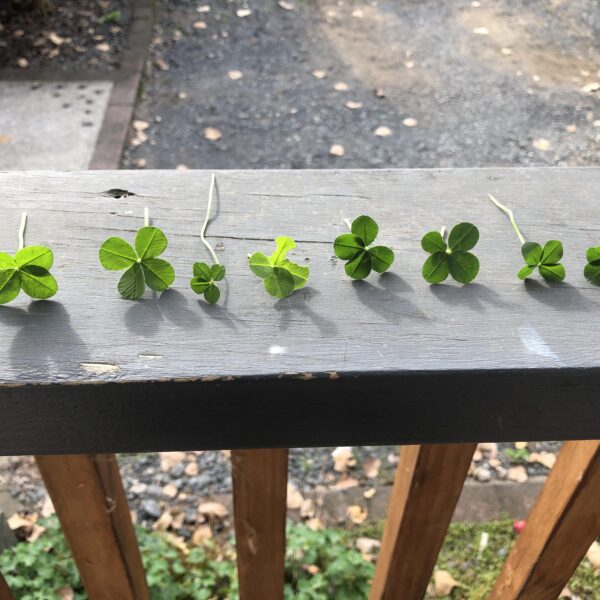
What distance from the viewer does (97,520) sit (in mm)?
980

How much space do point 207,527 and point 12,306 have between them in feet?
5.72

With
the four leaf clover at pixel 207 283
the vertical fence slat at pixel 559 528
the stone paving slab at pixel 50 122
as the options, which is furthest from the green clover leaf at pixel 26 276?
the stone paving slab at pixel 50 122

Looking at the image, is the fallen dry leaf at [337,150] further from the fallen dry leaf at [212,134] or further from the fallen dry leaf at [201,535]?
the fallen dry leaf at [201,535]

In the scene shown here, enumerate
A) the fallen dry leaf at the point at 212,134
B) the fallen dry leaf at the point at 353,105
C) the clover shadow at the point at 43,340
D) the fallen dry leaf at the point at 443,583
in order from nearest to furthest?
1. the clover shadow at the point at 43,340
2. the fallen dry leaf at the point at 443,583
3. the fallen dry leaf at the point at 212,134
4. the fallen dry leaf at the point at 353,105

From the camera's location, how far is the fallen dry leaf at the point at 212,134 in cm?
397

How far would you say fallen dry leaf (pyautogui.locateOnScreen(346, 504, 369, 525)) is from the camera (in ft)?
7.31

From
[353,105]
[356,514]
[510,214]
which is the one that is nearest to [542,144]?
[353,105]

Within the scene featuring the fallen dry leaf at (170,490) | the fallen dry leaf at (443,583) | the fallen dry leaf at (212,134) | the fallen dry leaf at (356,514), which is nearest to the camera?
the fallen dry leaf at (443,583)

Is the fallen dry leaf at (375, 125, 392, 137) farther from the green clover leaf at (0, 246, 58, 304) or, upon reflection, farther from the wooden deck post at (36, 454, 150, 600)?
the green clover leaf at (0, 246, 58, 304)

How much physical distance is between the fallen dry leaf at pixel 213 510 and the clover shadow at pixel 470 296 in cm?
179

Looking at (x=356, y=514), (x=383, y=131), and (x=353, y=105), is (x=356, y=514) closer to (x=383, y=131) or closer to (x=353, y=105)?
(x=383, y=131)

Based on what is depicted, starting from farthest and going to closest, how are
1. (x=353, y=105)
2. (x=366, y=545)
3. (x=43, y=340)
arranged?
1. (x=353, y=105)
2. (x=366, y=545)
3. (x=43, y=340)

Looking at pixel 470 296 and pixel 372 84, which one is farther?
pixel 372 84

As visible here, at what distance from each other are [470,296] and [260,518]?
49 centimetres
